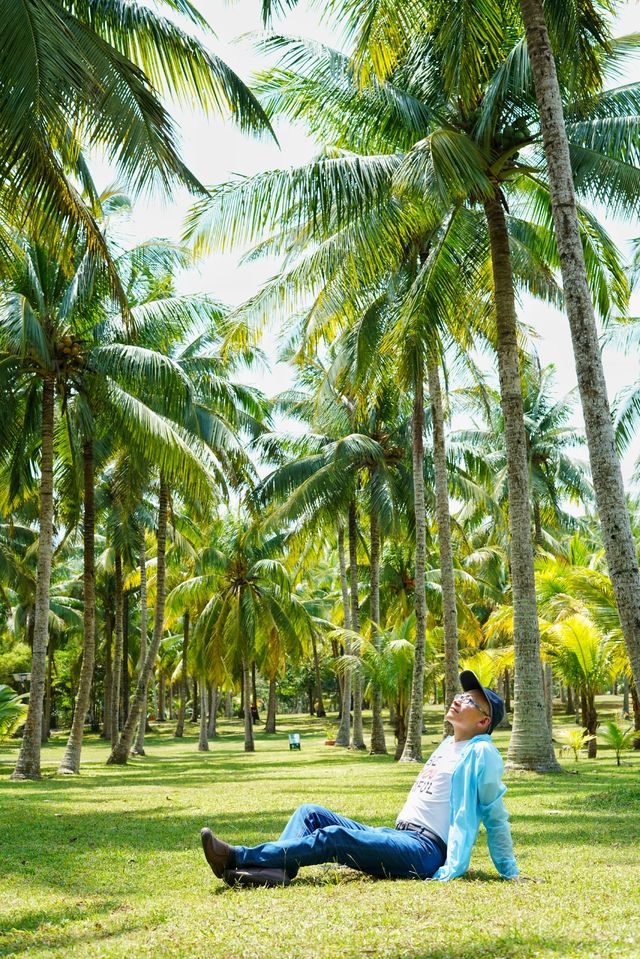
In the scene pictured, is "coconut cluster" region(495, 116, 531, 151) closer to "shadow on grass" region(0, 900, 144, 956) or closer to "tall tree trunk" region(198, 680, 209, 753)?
"shadow on grass" region(0, 900, 144, 956)

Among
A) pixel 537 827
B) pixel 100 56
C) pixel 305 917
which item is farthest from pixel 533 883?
pixel 100 56

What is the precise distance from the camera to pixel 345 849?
5.26m

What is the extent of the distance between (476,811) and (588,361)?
4.00m

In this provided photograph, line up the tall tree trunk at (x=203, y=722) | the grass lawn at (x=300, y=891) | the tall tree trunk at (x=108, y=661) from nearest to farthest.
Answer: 1. the grass lawn at (x=300, y=891)
2. the tall tree trunk at (x=203, y=722)
3. the tall tree trunk at (x=108, y=661)

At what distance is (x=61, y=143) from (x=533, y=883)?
26.5 ft

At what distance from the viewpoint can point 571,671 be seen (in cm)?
2011

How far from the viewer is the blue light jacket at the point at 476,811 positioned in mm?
5203

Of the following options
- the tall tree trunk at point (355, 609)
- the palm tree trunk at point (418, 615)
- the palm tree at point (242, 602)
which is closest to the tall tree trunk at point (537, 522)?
the tall tree trunk at point (355, 609)

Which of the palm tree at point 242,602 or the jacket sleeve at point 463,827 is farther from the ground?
the palm tree at point 242,602

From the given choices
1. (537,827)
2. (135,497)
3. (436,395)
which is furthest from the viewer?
(135,497)

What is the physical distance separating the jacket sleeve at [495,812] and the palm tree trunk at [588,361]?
7.07 ft

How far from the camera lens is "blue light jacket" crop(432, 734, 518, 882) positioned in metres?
5.20

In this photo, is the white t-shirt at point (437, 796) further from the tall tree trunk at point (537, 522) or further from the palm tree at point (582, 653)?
the tall tree trunk at point (537, 522)

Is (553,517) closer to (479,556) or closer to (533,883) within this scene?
(479,556)
